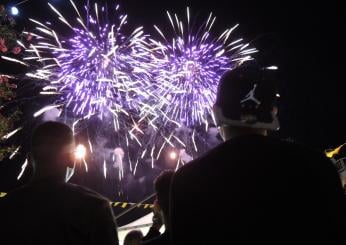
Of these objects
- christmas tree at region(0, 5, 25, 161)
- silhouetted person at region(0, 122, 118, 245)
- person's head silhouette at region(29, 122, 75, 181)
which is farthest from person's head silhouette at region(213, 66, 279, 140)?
christmas tree at region(0, 5, 25, 161)

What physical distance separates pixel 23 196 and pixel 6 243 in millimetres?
382

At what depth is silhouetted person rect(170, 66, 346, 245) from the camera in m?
1.90

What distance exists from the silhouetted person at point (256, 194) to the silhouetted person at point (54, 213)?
45.7 inches

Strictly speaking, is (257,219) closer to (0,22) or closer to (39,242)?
(39,242)

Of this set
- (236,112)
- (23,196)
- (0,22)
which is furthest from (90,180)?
(236,112)

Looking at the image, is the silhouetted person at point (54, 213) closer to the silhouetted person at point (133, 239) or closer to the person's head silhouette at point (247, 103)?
the person's head silhouette at point (247, 103)

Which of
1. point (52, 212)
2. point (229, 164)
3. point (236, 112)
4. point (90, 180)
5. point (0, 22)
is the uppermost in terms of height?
point (0, 22)

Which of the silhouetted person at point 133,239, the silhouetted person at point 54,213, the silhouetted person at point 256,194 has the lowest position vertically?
the silhouetted person at point 133,239

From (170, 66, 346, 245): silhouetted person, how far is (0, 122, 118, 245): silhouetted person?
3.81 ft

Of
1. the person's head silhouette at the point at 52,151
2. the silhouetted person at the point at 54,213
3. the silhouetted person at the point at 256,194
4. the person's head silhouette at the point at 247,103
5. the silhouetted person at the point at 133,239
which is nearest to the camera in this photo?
the silhouetted person at the point at 256,194

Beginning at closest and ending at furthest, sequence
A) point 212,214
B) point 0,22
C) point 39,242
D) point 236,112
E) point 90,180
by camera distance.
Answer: point 212,214, point 236,112, point 39,242, point 0,22, point 90,180

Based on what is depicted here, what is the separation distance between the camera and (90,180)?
2177 cm

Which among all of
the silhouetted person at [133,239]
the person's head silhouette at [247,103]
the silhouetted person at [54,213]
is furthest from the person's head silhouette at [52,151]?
the silhouetted person at [133,239]

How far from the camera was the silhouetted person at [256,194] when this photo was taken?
190 centimetres
